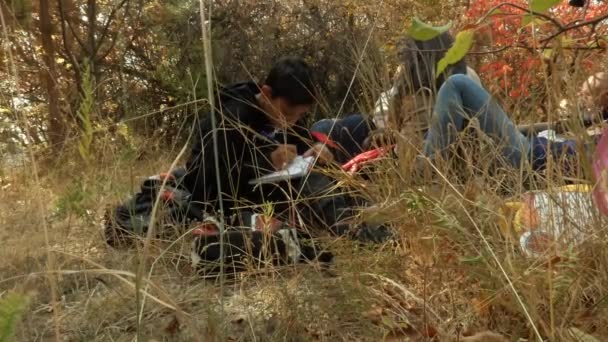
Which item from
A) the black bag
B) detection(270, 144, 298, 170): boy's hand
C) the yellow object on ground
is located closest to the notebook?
detection(270, 144, 298, 170): boy's hand

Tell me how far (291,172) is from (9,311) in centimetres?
146

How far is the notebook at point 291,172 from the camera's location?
188 centimetres

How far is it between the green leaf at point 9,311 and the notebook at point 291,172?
4.33 feet

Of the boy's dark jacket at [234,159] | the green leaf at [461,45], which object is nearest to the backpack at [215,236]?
the boy's dark jacket at [234,159]

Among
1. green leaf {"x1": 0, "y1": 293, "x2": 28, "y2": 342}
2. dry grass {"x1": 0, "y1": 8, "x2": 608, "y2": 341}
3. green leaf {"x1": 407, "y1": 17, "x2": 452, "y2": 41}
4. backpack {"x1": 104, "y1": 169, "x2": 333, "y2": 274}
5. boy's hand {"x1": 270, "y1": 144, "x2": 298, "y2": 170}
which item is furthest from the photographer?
boy's hand {"x1": 270, "y1": 144, "x2": 298, "y2": 170}

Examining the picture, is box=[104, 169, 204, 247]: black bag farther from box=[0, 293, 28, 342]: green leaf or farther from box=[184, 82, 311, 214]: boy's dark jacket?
box=[0, 293, 28, 342]: green leaf

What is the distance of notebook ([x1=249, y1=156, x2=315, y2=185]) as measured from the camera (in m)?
1.88

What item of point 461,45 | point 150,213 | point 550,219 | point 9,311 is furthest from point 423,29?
point 150,213

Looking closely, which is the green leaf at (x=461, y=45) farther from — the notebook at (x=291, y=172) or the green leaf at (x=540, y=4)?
the notebook at (x=291, y=172)

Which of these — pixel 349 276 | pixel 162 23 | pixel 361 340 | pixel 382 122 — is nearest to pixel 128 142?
pixel 382 122

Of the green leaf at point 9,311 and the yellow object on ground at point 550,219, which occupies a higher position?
the green leaf at point 9,311

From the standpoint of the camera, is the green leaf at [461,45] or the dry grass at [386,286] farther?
the dry grass at [386,286]

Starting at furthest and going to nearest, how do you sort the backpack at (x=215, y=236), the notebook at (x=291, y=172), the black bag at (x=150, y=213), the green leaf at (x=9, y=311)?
the notebook at (x=291, y=172) < the black bag at (x=150, y=213) < the backpack at (x=215, y=236) < the green leaf at (x=9, y=311)

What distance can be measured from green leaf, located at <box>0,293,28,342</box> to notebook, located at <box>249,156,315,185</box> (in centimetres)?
132
